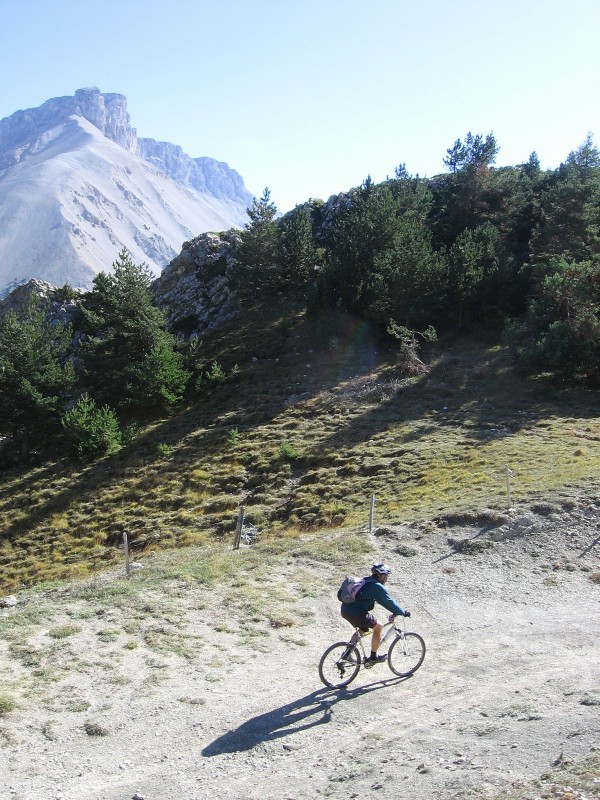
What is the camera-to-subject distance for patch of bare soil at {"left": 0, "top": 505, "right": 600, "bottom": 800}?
6859 millimetres

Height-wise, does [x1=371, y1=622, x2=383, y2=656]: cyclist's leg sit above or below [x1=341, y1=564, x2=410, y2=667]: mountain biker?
below

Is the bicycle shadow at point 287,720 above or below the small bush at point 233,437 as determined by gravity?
above

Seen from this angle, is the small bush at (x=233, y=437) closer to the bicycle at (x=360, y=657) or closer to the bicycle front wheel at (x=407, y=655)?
the bicycle at (x=360, y=657)

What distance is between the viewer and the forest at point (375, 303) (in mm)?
34406

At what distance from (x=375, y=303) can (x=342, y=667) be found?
113 feet

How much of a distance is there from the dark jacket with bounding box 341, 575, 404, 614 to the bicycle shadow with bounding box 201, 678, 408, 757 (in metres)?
1.30

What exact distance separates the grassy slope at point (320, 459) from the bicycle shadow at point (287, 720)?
9.99 metres

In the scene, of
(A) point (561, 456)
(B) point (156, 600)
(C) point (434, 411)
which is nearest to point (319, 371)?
(C) point (434, 411)

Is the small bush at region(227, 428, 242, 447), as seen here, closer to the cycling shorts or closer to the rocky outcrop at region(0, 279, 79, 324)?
the cycling shorts

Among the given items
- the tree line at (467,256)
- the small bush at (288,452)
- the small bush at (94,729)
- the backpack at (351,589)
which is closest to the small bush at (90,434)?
the small bush at (288,452)

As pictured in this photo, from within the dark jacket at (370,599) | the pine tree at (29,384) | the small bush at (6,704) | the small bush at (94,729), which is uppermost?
the pine tree at (29,384)

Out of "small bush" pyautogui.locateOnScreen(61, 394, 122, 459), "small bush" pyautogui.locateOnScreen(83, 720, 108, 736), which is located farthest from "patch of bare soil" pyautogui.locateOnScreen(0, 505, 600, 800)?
"small bush" pyautogui.locateOnScreen(61, 394, 122, 459)

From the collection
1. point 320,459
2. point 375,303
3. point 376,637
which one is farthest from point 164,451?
point 376,637

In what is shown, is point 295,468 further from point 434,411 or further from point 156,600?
point 156,600
